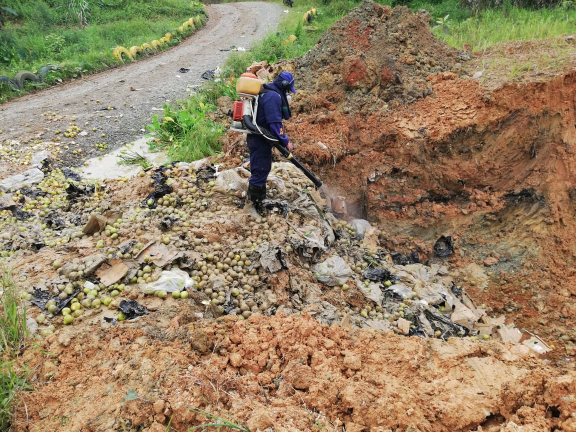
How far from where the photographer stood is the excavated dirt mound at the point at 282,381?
7.79ft

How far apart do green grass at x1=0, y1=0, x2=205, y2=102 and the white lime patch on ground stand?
16.5 feet

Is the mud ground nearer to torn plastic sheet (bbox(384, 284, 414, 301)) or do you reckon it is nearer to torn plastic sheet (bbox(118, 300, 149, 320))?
torn plastic sheet (bbox(118, 300, 149, 320))

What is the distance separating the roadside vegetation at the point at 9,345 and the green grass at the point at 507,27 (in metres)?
9.42

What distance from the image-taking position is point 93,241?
445 cm

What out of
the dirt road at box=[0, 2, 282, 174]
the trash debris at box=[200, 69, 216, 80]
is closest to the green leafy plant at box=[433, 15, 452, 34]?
the trash debris at box=[200, 69, 216, 80]

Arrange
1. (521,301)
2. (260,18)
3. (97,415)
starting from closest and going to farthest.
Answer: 1. (97,415)
2. (521,301)
3. (260,18)

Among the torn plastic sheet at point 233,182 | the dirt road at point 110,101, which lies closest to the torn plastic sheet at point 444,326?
the torn plastic sheet at point 233,182

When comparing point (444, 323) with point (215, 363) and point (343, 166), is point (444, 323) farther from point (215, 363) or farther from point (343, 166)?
point (343, 166)

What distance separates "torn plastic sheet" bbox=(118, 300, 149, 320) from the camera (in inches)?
137

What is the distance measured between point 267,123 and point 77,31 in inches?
539

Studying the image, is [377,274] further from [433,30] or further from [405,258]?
[433,30]

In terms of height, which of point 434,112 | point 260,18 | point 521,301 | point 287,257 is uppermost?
point 260,18

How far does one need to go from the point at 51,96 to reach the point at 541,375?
11.8m

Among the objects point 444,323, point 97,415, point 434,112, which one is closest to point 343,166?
point 434,112
